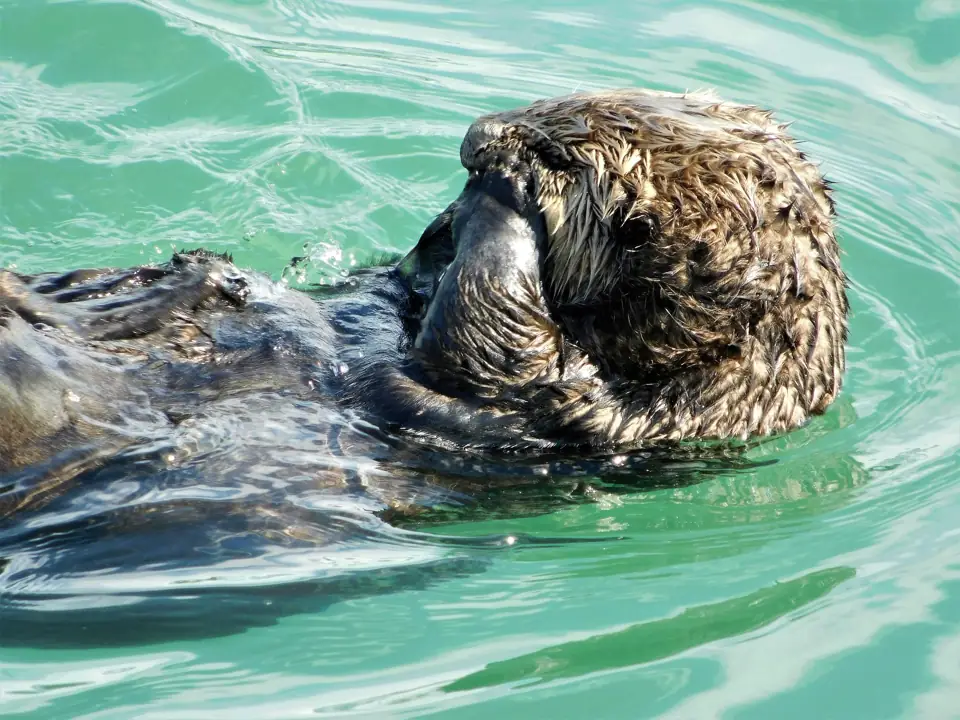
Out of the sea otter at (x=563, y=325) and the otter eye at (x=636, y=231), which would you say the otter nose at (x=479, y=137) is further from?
the otter eye at (x=636, y=231)

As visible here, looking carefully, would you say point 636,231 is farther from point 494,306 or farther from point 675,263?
point 494,306

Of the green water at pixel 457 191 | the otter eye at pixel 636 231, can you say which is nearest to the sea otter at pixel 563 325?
the otter eye at pixel 636 231

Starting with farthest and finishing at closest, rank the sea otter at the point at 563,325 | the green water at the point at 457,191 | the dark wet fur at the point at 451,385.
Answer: the sea otter at the point at 563,325
the dark wet fur at the point at 451,385
the green water at the point at 457,191

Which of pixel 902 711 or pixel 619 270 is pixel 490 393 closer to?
pixel 619 270

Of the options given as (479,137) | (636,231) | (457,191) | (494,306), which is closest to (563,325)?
(494,306)

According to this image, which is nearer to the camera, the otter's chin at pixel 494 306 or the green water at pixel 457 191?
the green water at pixel 457 191

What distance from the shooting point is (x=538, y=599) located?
336cm

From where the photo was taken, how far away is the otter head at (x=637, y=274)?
11.4 feet

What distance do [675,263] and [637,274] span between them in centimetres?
12

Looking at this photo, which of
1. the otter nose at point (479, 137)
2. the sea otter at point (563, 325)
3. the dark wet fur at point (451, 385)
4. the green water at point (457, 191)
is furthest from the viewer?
the otter nose at point (479, 137)

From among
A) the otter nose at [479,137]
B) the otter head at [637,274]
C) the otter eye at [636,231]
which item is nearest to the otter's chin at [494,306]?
the otter head at [637,274]

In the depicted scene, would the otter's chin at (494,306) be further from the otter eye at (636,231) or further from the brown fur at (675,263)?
the otter eye at (636,231)

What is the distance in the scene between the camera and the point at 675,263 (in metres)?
3.46

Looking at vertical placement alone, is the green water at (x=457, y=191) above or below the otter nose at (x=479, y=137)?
below
